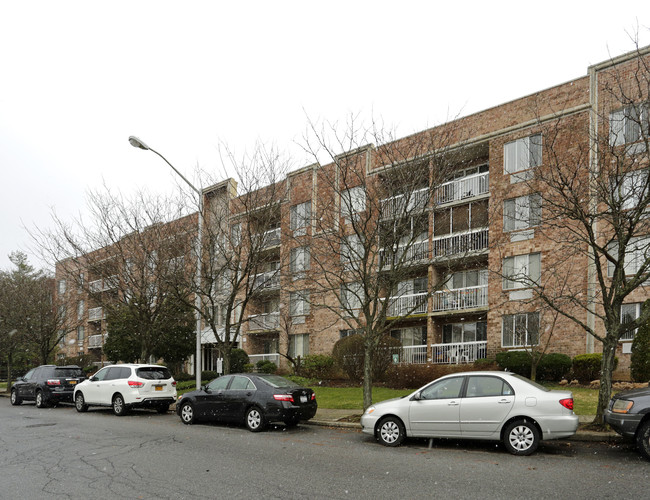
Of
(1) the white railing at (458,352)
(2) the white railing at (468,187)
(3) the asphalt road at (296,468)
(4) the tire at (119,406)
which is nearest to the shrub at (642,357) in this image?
(1) the white railing at (458,352)

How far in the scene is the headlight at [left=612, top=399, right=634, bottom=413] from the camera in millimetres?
8816

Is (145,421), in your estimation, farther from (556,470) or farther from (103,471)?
(556,470)

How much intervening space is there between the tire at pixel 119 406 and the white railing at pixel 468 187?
15483mm

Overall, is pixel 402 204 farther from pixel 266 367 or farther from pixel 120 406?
pixel 266 367

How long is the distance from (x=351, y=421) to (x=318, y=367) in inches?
510

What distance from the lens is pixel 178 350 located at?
106 feet

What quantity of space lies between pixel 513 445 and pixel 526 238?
1539cm

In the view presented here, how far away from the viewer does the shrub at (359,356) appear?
22362 mm

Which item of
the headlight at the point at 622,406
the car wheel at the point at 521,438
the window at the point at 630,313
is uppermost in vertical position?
the window at the point at 630,313

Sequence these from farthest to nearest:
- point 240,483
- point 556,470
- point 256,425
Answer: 1. point 256,425
2. point 556,470
3. point 240,483

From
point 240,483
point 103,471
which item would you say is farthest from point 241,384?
point 240,483

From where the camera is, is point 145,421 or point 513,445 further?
point 145,421

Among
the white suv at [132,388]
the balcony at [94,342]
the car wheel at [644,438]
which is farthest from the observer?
the balcony at [94,342]

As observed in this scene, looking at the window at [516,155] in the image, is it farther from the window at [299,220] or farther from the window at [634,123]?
the window at [299,220]
